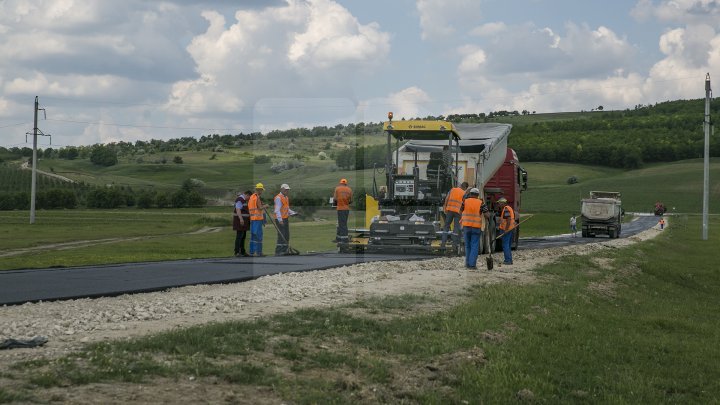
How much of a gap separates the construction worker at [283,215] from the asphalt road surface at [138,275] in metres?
1.66

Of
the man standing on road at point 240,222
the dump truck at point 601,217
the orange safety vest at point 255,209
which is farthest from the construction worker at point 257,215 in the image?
the dump truck at point 601,217

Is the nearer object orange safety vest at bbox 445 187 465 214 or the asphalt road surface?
the asphalt road surface

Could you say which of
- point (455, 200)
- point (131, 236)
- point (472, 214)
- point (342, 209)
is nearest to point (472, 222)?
point (472, 214)

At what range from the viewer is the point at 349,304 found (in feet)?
43.3

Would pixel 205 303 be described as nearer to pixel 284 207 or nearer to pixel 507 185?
pixel 284 207

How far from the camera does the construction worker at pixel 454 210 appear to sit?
22834 millimetres

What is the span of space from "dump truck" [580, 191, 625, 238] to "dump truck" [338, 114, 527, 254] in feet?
95.7

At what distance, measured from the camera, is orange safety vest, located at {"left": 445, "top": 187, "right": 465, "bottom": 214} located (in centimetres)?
2283

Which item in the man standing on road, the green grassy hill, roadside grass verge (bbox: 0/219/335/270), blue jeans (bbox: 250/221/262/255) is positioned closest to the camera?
blue jeans (bbox: 250/221/262/255)

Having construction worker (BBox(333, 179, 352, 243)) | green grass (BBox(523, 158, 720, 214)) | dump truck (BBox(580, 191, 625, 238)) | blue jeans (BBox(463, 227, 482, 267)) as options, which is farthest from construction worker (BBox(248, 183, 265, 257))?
green grass (BBox(523, 158, 720, 214))

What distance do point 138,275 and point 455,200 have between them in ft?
31.2

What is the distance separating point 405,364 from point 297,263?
9865 mm

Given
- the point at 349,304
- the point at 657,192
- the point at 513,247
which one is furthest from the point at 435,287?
the point at 657,192

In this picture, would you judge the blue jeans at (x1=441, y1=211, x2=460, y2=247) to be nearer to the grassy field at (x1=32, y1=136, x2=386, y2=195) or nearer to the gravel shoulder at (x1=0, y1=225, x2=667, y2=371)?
the gravel shoulder at (x1=0, y1=225, x2=667, y2=371)
